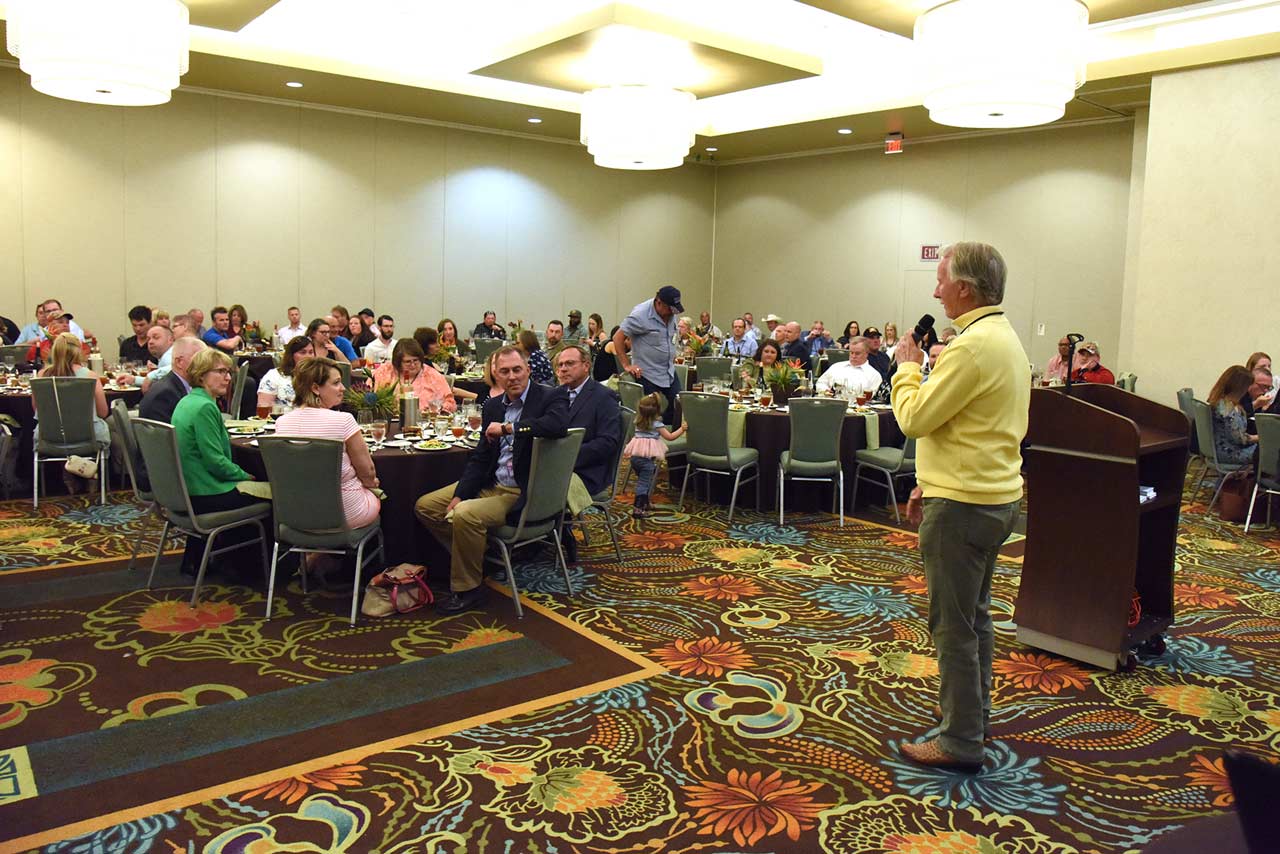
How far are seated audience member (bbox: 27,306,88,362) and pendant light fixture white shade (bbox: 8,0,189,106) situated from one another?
249 cm

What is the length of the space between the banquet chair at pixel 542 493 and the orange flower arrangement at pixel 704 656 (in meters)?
0.89

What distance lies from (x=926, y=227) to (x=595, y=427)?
12158 millimetres

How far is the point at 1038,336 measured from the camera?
15.4 m

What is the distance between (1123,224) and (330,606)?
1287 cm

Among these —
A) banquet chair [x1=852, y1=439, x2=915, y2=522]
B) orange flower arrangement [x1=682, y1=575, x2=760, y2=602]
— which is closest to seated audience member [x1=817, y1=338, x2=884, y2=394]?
banquet chair [x1=852, y1=439, x2=915, y2=522]

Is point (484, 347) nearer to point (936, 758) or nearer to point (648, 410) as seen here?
point (648, 410)

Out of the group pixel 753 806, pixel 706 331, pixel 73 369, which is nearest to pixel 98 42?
pixel 73 369

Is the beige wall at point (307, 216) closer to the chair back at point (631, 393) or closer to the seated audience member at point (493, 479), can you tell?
the chair back at point (631, 393)

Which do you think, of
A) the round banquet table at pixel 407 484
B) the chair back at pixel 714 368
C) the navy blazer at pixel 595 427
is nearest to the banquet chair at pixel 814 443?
the navy blazer at pixel 595 427

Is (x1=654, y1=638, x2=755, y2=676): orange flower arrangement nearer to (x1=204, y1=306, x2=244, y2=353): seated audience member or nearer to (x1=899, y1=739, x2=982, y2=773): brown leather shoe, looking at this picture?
(x1=899, y1=739, x2=982, y2=773): brown leather shoe

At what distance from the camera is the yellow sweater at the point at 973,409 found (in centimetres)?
338

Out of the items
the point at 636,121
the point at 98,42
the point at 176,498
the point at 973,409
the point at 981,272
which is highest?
the point at 636,121

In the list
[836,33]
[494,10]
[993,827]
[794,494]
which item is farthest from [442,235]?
[993,827]

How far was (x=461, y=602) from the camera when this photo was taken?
540cm
